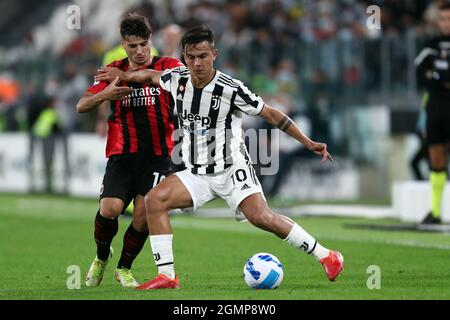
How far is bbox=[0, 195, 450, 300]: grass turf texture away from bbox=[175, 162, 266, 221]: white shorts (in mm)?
668

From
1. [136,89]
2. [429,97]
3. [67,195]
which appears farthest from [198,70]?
[67,195]

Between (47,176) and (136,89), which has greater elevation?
(136,89)

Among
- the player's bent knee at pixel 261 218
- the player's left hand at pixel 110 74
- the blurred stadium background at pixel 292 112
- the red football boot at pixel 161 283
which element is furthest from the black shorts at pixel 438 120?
the red football boot at pixel 161 283

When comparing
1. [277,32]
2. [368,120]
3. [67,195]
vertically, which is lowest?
[67,195]

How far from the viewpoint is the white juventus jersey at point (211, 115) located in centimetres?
859

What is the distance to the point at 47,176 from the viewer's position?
23203 mm

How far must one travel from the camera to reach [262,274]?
28.1 feet

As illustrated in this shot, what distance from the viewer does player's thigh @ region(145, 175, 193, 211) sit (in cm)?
854

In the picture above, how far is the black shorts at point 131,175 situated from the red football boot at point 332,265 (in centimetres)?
148

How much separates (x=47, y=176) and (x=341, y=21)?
655 cm
